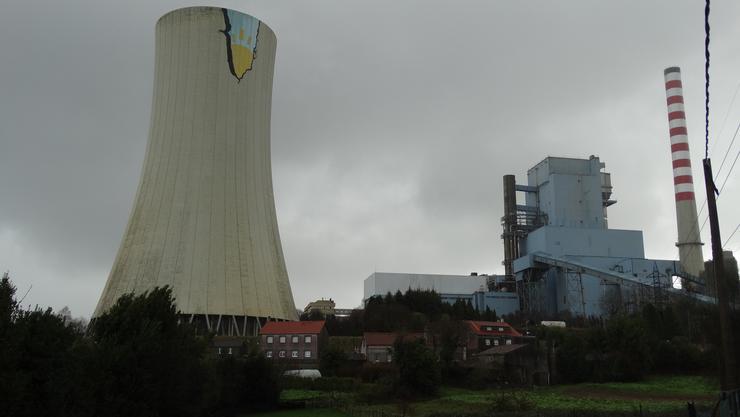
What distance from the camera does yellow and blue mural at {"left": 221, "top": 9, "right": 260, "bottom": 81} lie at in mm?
33375

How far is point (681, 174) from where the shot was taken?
5119cm

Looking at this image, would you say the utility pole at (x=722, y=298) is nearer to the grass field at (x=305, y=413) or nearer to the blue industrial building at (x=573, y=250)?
the grass field at (x=305, y=413)

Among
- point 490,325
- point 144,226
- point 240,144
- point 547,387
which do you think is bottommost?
point 547,387

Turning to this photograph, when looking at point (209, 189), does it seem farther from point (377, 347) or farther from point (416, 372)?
point (377, 347)

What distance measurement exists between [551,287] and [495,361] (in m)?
23.5

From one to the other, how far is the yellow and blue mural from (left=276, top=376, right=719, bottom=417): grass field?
15.7m

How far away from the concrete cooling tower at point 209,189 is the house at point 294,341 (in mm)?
2360

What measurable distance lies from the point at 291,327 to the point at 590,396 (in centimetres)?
1619

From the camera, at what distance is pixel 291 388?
107 ft

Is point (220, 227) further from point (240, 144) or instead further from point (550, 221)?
point (550, 221)

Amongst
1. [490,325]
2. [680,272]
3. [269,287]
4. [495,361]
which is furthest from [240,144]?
[680,272]

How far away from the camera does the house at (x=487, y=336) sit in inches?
1657

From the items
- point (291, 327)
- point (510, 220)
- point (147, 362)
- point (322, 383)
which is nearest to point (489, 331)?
point (291, 327)

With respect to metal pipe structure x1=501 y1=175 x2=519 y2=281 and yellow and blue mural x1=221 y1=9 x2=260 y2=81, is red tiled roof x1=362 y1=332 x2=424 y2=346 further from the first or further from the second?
metal pipe structure x1=501 y1=175 x2=519 y2=281
